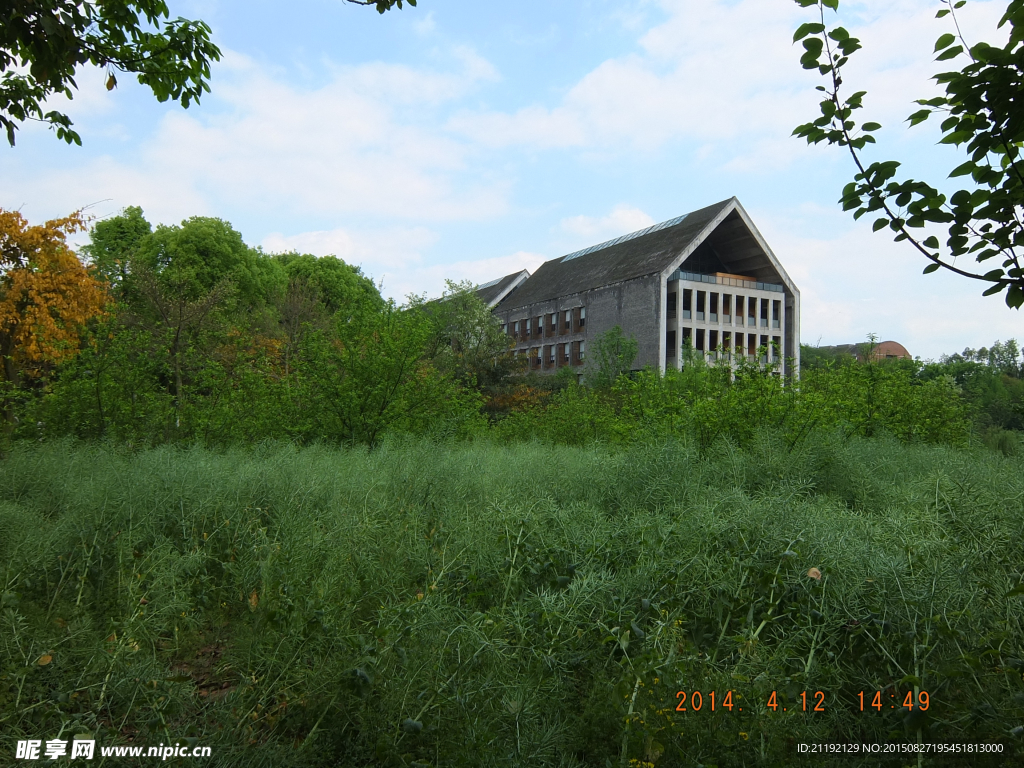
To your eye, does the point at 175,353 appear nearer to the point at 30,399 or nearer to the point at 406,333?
the point at 30,399

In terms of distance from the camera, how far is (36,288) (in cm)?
1419

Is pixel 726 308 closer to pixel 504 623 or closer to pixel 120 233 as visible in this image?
pixel 120 233

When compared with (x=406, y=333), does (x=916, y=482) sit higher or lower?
lower

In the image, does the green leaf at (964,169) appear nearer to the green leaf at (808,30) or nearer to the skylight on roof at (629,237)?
the green leaf at (808,30)

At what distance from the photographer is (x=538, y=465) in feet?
24.1

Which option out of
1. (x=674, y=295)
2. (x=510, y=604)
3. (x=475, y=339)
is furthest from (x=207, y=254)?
(x=510, y=604)

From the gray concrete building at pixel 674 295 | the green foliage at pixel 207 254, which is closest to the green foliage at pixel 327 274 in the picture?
the green foliage at pixel 207 254

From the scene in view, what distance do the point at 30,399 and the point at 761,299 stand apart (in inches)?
1753

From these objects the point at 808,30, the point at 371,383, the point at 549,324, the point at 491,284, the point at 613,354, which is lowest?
the point at 371,383

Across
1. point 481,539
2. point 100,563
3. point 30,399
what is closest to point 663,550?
point 481,539

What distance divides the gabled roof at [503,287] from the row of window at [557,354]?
27.4 feet

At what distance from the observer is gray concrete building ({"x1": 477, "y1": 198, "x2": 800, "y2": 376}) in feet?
136

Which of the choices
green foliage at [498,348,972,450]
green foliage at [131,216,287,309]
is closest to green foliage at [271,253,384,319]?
green foliage at [131,216,287,309]

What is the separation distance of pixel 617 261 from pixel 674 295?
6.15 meters
